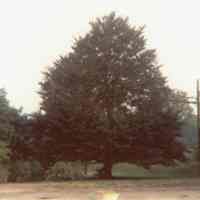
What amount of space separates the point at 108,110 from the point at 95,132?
261cm

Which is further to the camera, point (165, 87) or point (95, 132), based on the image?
point (165, 87)

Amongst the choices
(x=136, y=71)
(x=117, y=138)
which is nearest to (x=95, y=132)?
(x=117, y=138)

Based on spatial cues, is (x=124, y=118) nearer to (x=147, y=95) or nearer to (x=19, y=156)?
(x=147, y=95)

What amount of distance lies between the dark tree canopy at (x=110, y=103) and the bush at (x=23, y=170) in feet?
11.5

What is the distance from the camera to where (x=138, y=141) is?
1347 inches

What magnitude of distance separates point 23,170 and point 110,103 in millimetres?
9658

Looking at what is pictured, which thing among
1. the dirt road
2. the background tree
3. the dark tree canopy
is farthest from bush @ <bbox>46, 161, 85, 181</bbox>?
the dirt road

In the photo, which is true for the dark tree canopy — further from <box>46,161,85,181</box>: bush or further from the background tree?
the background tree

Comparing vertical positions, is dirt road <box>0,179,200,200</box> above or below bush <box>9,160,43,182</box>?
below

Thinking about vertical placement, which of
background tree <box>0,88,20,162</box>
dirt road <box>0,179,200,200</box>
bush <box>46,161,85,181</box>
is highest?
background tree <box>0,88,20,162</box>

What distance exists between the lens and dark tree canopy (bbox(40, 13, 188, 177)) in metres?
33.8

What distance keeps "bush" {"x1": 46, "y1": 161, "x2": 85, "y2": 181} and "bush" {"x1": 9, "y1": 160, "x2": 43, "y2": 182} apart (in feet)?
4.29

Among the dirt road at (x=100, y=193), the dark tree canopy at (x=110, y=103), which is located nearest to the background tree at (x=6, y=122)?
the dark tree canopy at (x=110, y=103)

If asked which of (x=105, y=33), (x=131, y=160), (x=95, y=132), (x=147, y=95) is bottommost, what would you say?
(x=131, y=160)
